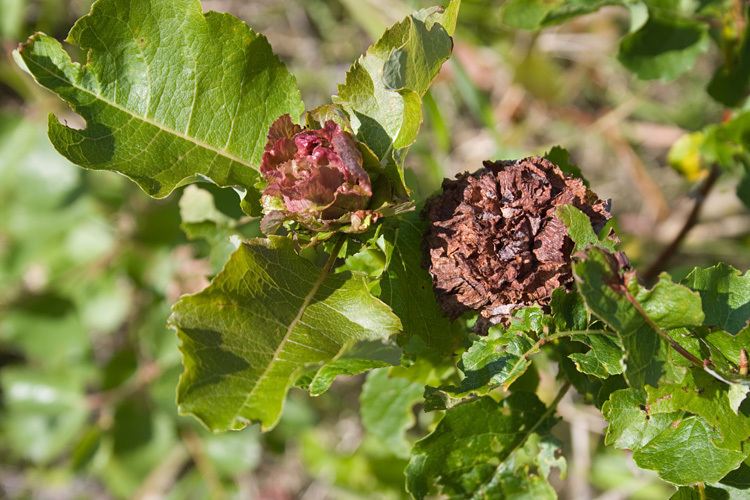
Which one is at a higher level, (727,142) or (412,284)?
(727,142)

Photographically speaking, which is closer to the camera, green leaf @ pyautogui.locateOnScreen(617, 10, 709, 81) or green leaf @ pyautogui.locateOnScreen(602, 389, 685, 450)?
green leaf @ pyautogui.locateOnScreen(602, 389, 685, 450)

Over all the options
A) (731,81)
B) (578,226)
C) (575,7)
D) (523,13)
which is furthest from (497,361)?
(731,81)

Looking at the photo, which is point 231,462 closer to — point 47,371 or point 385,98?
point 47,371

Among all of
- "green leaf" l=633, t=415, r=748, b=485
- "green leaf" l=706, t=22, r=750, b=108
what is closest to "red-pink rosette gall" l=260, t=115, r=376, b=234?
"green leaf" l=633, t=415, r=748, b=485

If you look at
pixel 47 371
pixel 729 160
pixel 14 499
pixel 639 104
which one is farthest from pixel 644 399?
pixel 14 499

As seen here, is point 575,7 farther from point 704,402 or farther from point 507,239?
point 704,402

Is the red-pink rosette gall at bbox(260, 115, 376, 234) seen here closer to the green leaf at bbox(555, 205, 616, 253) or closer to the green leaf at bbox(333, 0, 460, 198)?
the green leaf at bbox(333, 0, 460, 198)

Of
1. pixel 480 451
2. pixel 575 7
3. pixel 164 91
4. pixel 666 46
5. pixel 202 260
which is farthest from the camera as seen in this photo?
pixel 202 260
